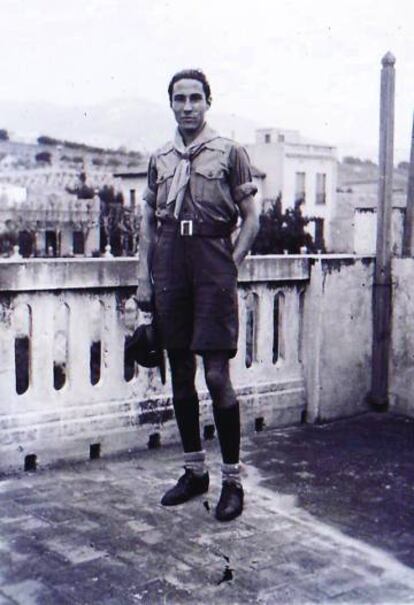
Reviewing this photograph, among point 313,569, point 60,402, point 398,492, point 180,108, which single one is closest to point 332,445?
point 398,492

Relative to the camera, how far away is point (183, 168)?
14.9 feet

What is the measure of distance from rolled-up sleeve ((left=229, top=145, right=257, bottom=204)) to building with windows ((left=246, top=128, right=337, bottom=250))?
47.4 metres

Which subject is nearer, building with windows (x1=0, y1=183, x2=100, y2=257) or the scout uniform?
the scout uniform

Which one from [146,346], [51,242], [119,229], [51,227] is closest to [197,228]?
[146,346]

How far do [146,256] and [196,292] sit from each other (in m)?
0.47

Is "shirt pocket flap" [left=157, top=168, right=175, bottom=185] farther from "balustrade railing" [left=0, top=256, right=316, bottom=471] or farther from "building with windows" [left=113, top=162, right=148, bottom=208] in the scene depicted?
"building with windows" [left=113, top=162, right=148, bottom=208]

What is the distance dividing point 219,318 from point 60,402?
153 centimetres

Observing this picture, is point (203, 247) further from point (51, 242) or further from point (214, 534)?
point (51, 242)

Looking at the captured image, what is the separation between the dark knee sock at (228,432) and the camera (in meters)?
4.59

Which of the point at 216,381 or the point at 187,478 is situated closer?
the point at 216,381

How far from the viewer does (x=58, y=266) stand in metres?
5.39

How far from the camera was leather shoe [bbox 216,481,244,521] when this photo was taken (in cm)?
437

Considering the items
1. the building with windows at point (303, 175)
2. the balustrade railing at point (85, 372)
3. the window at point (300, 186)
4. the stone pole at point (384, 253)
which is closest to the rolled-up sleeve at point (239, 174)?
the balustrade railing at point (85, 372)

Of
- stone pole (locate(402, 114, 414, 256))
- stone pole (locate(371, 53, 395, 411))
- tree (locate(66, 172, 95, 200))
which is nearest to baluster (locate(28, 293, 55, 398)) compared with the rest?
stone pole (locate(371, 53, 395, 411))
